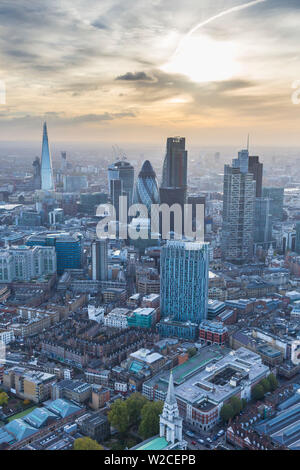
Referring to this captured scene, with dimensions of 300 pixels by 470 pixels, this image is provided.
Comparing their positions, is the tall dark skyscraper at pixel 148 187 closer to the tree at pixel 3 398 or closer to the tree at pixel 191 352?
the tree at pixel 191 352

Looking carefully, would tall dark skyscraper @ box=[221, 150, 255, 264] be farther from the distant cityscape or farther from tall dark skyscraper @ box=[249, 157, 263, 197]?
tall dark skyscraper @ box=[249, 157, 263, 197]

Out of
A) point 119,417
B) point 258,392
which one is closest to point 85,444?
point 119,417

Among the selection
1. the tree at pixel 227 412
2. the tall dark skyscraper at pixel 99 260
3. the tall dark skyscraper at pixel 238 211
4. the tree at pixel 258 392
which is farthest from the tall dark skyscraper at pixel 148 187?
the tree at pixel 227 412

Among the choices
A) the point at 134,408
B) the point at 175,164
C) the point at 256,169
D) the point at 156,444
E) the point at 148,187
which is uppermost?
the point at 175,164

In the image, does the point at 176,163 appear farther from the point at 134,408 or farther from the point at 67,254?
the point at 134,408

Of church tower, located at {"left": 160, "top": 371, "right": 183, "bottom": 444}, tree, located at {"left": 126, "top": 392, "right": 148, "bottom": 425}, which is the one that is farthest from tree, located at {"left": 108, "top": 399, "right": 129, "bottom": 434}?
church tower, located at {"left": 160, "top": 371, "right": 183, "bottom": 444}

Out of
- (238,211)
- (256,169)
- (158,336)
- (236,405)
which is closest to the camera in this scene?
(236,405)
